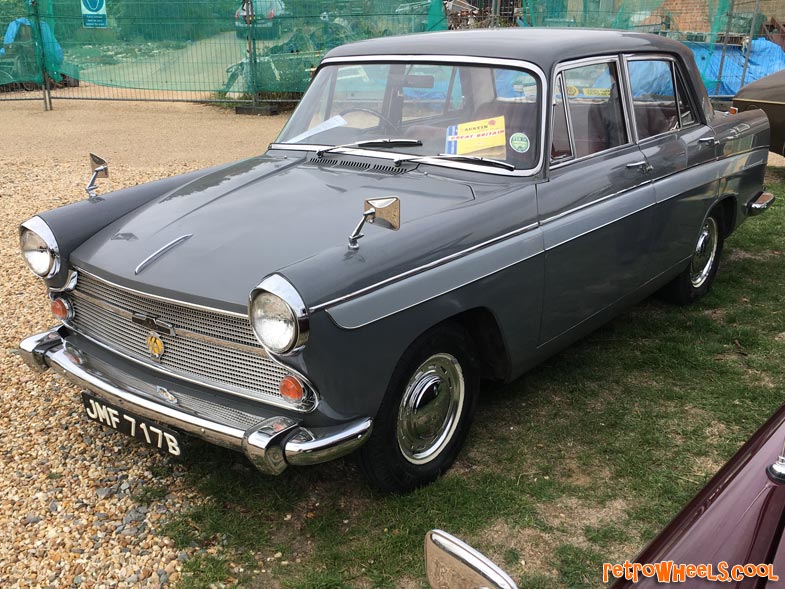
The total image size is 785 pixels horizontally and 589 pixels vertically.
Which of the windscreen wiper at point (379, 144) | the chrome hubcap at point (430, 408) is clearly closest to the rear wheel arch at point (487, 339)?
the chrome hubcap at point (430, 408)

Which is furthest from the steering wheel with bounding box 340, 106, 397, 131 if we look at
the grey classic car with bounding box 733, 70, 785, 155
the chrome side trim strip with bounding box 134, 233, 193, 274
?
the grey classic car with bounding box 733, 70, 785, 155

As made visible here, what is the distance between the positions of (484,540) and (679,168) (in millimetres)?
2569

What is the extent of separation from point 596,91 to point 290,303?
225 centimetres

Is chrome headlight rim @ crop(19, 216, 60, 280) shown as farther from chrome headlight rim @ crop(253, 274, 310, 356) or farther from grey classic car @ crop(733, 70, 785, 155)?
grey classic car @ crop(733, 70, 785, 155)

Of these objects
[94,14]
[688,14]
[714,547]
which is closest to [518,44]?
[714,547]

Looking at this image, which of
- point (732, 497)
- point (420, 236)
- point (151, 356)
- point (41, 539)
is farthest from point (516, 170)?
point (41, 539)

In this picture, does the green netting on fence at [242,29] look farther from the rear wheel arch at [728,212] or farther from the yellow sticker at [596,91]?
the yellow sticker at [596,91]

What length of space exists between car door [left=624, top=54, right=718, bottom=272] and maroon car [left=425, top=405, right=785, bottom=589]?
2716 millimetres

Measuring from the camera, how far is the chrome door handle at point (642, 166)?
383cm

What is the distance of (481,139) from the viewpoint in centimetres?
341

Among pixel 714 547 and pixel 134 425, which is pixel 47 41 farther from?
pixel 714 547

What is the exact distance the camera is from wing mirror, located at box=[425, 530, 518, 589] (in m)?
1.32

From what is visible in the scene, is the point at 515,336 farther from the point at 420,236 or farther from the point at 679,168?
the point at 679,168

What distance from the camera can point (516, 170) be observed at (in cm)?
331
